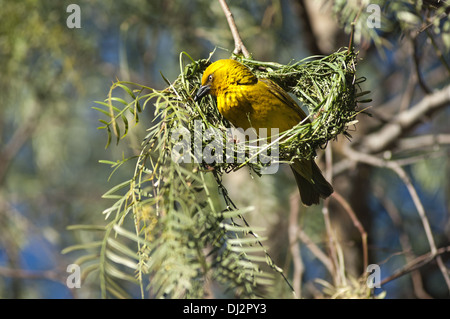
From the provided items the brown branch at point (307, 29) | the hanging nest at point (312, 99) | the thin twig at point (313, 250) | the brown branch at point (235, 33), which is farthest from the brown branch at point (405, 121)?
the brown branch at point (235, 33)

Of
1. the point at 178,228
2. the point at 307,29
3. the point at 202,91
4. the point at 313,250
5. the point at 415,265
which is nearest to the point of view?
the point at 178,228

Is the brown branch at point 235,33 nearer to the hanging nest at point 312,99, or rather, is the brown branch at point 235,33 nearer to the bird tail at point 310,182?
the hanging nest at point 312,99

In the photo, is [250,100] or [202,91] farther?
[250,100]

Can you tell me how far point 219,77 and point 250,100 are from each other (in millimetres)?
185

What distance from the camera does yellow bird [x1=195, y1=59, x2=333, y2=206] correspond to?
7.00 feet

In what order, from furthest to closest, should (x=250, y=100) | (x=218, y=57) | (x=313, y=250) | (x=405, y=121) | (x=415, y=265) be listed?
(x=218, y=57) < (x=405, y=121) < (x=313, y=250) < (x=415, y=265) < (x=250, y=100)

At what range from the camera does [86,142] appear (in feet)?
22.5

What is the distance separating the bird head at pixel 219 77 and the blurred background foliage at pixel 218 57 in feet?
3.33

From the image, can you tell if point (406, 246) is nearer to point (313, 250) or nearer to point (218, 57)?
point (313, 250)

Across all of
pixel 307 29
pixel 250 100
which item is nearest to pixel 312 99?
pixel 250 100

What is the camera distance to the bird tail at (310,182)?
89.3 inches

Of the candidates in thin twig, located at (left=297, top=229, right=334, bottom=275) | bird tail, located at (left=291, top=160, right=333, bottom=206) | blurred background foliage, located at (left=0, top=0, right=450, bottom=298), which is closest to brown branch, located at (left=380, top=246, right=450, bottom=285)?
thin twig, located at (left=297, top=229, right=334, bottom=275)

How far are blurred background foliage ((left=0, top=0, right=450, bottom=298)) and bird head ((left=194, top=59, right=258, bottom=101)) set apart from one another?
1016 millimetres

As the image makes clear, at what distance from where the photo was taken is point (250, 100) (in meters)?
2.20
